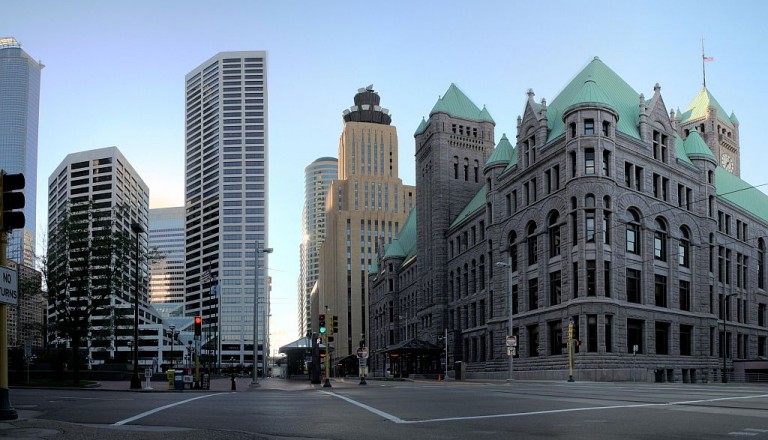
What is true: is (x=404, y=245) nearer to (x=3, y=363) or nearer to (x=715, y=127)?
(x=715, y=127)

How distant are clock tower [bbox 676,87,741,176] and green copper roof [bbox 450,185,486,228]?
29.6 meters

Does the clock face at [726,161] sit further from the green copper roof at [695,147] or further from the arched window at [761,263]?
the green copper roof at [695,147]

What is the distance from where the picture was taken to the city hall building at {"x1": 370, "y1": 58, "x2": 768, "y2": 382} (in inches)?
2537

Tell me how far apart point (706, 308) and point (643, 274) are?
33.6ft

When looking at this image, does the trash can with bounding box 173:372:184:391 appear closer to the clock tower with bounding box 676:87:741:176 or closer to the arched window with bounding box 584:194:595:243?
the arched window with bounding box 584:194:595:243

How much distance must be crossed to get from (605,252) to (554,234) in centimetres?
633

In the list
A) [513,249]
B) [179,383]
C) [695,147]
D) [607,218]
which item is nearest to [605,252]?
[607,218]

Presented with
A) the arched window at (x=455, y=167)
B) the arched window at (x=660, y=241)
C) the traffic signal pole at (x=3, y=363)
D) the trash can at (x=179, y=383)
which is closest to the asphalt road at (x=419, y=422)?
the traffic signal pole at (x=3, y=363)

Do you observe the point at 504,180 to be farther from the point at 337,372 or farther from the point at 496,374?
the point at 337,372

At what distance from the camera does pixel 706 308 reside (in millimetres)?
73250

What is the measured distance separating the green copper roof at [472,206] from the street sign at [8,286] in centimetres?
7673

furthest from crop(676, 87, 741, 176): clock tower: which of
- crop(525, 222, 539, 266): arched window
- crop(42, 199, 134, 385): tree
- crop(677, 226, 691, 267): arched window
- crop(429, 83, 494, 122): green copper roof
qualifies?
crop(42, 199, 134, 385): tree

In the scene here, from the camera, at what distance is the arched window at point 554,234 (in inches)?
2721

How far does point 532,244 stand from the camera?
74125 mm
